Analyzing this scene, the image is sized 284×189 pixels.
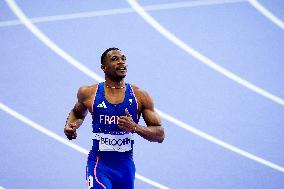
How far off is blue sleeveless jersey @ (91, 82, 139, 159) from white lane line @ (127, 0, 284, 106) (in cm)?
342

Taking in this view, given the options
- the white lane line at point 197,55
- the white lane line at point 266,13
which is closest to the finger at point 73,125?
the white lane line at point 197,55

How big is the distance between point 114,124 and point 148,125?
9.5 inches

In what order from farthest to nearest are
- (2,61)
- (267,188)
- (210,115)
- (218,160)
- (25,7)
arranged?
(25,7) → (2,61) → (210,115) → (218,160) → (267,188)

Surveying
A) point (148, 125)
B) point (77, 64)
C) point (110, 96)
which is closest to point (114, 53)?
point (110, 96)

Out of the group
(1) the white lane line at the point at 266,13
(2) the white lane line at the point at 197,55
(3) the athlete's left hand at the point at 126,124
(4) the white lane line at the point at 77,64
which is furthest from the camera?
(1) the white lane line at the point at 266,13

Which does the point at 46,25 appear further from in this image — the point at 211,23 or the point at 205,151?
the point at 205,151

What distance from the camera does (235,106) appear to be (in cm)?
695

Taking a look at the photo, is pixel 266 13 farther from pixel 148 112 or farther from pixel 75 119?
pixel 75 119

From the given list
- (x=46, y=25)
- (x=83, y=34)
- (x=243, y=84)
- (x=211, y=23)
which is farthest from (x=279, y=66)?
(x=46, y=25)

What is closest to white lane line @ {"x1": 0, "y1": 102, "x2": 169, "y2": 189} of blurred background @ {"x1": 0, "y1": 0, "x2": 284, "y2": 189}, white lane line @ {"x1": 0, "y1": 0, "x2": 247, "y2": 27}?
blurred background @ {"x1": 0, "y1": 0, "x2": 284, "y2": 189}

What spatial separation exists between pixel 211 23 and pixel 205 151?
2077 mm

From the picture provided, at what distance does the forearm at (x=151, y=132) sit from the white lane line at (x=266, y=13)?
4.20m

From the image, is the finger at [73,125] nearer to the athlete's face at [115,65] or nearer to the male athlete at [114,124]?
the male athlete at [114,124]

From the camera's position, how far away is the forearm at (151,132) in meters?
3.72
